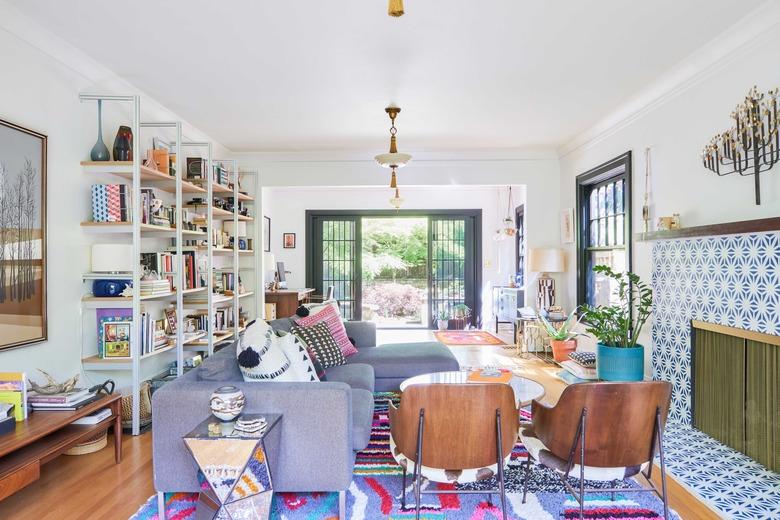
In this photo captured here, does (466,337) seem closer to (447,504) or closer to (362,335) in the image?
(362,335)

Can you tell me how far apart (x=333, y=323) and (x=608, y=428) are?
2594 millimetres

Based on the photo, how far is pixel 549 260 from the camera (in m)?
6.10

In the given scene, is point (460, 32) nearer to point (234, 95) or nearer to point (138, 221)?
point (234, 95)

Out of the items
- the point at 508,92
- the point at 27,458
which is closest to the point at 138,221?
the point at 27,458

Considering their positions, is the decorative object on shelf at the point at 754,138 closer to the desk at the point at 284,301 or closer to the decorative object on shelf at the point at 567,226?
the decorative object on shelf at the point at 567,226

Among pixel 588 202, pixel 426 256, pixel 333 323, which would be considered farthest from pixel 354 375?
pixel 426 256

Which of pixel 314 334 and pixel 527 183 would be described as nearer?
pixel 314 334

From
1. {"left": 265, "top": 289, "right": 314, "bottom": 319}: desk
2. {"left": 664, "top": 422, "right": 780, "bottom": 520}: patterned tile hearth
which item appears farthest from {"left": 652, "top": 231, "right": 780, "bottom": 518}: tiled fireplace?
{"left": 265, "top": 289, "right": 314, "bottom": 319}: desk

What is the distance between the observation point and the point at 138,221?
3477 mm

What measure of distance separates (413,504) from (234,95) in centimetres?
352

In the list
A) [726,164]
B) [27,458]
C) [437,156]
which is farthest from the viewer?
[437,156]

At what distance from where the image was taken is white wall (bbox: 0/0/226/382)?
287 centimetres

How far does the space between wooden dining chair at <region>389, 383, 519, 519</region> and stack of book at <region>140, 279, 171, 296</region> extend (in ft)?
7.96

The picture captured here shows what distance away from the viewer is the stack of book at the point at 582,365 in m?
4.86
